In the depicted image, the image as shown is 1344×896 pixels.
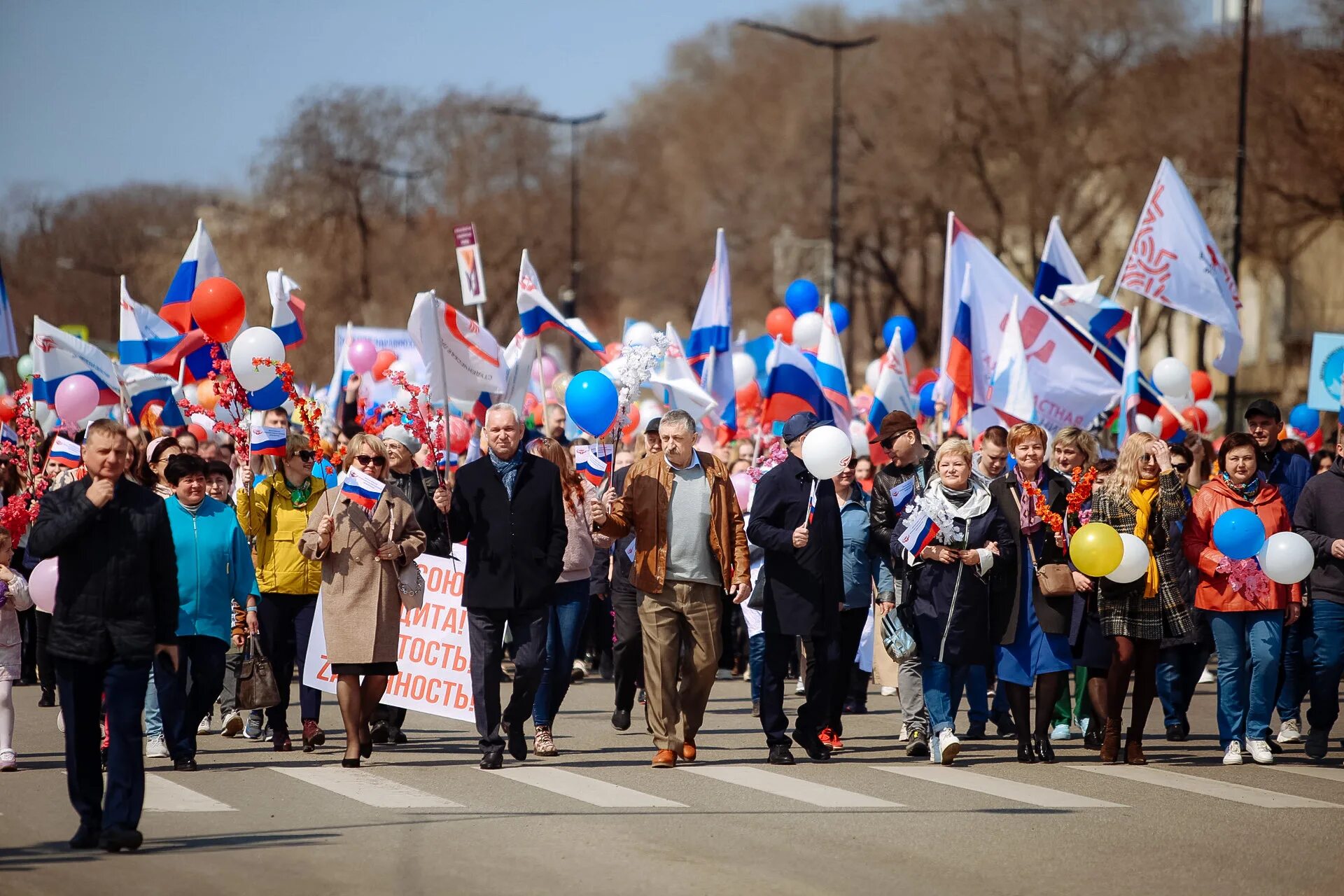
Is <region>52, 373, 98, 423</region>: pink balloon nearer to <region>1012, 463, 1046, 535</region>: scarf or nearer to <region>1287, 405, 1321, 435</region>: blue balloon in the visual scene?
<region>1012, 463, 1046, 535</region>: scarf

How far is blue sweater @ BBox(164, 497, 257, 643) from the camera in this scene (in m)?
10.4

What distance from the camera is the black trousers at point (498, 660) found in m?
10.5

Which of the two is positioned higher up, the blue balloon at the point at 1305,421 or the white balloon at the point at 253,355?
the blue balloon at the point at 1305,421

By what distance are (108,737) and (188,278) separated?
32.1 ft

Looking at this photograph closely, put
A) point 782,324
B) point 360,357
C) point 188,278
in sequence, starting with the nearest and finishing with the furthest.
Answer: point 188,278 < point 782,324 < point 360,357

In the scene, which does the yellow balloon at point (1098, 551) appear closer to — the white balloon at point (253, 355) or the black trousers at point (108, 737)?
the black trousers at point (108, 737)

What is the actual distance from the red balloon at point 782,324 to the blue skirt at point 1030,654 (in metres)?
11.9

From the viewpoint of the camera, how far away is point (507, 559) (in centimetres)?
1054

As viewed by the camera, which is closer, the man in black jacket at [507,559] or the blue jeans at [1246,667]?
the man in black jacket at [507,559]

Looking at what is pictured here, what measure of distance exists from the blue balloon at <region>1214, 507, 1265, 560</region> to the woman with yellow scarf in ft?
1.06

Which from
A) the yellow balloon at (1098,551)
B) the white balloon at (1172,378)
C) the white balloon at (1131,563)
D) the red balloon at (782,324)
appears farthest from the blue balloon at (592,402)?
the red balloon at (782,324)

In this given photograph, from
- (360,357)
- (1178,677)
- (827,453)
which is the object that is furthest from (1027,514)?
(360,357)

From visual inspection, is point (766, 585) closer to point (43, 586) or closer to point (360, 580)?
point (360, 580)

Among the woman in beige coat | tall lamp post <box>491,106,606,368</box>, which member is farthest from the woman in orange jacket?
tall lamp post <box>491,106,606,368</box>
